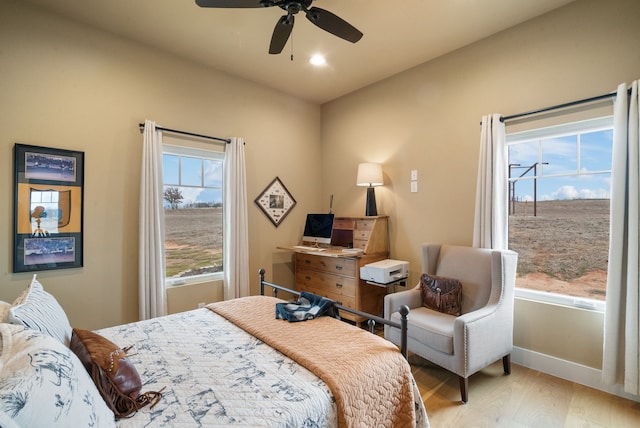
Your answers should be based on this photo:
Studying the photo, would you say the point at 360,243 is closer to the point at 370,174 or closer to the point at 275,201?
the point at 370,174

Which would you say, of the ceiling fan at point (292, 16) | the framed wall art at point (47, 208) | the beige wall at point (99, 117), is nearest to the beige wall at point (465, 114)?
the ceiling fan at point (292, 16)

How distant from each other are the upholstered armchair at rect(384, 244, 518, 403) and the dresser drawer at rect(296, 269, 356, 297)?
2.38 ft

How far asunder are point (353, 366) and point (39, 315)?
1.41 m

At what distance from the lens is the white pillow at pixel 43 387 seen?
27.3 inches

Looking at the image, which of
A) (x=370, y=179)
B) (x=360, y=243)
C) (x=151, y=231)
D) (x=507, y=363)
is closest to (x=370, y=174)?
(x=370, y=179)

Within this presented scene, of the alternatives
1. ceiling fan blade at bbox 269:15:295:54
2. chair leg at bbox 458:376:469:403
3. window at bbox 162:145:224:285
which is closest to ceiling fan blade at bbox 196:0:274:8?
ceiling fan blade at bbox 269:15:295:54

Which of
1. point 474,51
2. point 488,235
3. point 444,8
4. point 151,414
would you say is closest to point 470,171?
point 488,235

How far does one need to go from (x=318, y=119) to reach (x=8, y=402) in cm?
451

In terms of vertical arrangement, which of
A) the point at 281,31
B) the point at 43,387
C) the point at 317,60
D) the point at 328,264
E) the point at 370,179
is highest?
the point at 317,60

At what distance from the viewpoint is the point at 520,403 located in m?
2.11

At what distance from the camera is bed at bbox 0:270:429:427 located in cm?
112

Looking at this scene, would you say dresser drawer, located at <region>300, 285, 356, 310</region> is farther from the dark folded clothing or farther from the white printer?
the dark folded clothing

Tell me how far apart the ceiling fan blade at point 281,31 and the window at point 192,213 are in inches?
61.9

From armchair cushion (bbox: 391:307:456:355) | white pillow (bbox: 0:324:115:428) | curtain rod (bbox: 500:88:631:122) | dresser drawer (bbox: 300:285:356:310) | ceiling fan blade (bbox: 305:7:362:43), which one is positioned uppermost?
ceiling fan blade (bbox: 305:7:362:43)
